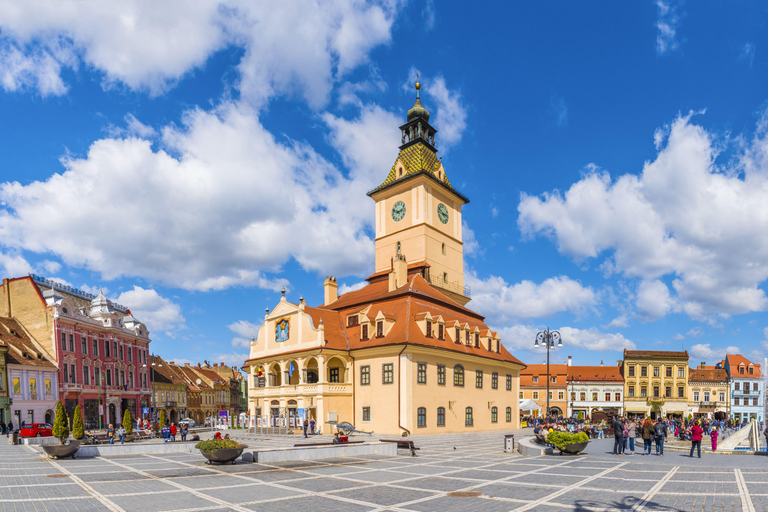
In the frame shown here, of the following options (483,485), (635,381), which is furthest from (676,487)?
(635,381)

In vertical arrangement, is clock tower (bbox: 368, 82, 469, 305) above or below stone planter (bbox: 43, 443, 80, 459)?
above

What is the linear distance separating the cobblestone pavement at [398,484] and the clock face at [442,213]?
35949 mm

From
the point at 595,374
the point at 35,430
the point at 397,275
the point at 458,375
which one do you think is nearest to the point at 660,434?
the point at 458,375

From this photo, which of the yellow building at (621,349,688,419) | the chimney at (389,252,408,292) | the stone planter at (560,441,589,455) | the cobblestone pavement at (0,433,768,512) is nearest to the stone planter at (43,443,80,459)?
the cobblestone pavement at (0,433,768,512)

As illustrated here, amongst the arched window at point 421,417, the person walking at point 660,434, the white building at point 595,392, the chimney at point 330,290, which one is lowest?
the white building at point 595,392

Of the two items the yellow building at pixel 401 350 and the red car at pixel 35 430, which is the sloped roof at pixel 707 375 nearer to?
the yellow building at pixel 401 350

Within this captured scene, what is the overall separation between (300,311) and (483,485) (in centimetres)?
2886

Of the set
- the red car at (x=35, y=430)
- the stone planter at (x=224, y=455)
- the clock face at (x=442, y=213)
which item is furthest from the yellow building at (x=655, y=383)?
the red car at (x=35, y=430)

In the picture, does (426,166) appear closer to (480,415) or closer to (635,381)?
(480,415)

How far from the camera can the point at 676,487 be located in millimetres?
14727

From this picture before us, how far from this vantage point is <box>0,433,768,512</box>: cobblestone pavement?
12.9 metres

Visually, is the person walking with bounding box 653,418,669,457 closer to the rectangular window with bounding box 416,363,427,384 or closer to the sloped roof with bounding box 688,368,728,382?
the rectangular window with bounding box 416,363,427,384

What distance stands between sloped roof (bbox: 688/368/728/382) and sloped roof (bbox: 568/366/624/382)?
34.6 ft

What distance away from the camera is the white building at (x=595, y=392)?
81500 millimetres
